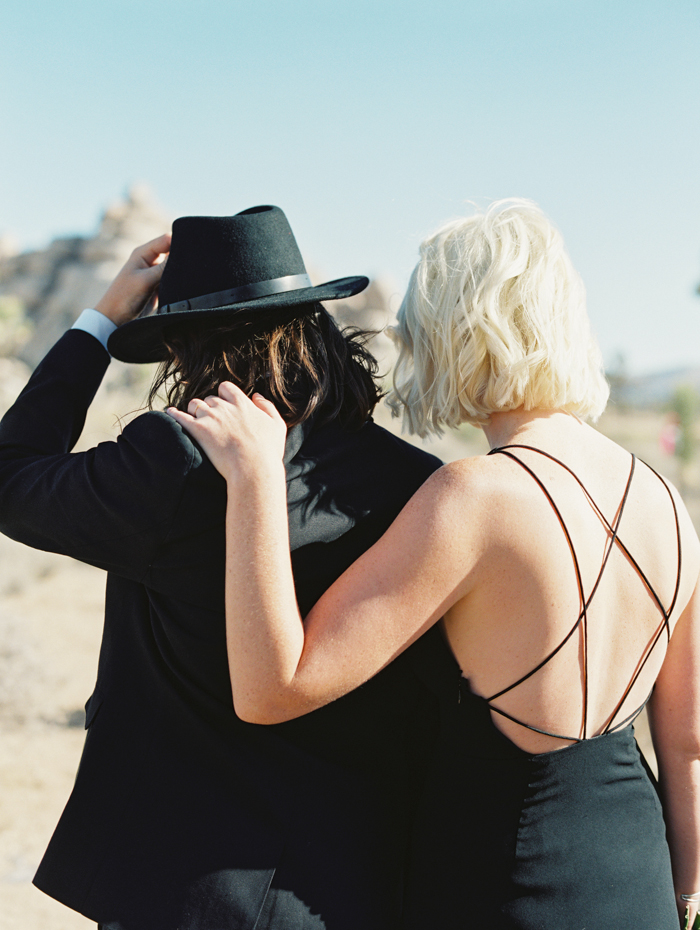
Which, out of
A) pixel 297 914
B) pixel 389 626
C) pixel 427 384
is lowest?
pixel 297 914

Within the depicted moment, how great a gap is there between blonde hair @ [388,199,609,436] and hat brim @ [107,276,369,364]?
217 millimetres

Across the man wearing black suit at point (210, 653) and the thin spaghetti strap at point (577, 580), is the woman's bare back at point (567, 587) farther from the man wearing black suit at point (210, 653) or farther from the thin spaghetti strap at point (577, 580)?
the man wearing black suit at point (210, 653)

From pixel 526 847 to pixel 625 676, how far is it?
1.28ft

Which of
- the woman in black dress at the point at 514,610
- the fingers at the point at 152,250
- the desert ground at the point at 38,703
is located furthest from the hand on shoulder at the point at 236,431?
the desert ground at the point at 38,703

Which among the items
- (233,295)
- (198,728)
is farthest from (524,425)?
(198,728)

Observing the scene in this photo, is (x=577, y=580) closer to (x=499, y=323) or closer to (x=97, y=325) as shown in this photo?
(x=499, y=323)

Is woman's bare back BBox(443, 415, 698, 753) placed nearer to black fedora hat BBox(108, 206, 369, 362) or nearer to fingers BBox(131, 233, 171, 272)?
black fedora hat BBox(108, 206, 369, 362)

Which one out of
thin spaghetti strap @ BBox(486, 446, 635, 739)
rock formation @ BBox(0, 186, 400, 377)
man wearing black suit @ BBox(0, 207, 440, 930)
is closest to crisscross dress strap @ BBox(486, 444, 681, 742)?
thin spaghetti strap @ BBox(486, 446, 635, 739)

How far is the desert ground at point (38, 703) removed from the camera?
3.77m

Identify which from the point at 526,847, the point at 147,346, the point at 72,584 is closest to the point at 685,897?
the point at 526,847

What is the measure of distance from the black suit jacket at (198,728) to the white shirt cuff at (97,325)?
0.22m

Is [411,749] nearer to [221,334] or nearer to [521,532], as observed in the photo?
[521,532]

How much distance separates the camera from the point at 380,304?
43312mm

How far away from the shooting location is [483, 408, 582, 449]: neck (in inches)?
61.3
